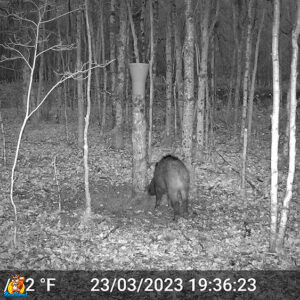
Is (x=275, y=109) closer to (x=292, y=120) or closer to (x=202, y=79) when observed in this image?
(x=292, y=120)

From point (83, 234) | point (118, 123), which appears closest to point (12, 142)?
point (118, 123)

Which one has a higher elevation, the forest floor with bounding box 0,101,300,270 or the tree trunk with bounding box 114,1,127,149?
the tree trunk with bounding box 114,1,127,149

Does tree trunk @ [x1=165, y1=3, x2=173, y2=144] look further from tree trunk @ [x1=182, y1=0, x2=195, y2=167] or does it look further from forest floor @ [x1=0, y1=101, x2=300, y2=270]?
tree trunk @ [x1=182, y1=0, x2=195, y2=167]

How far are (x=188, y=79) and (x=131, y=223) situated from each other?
4.37 m

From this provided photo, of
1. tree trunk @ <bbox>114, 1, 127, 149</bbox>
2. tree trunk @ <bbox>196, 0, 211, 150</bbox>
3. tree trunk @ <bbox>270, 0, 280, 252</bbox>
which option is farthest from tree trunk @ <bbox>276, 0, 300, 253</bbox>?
tree trunk @ <bbox>114, 1, 127, 149</bbox>

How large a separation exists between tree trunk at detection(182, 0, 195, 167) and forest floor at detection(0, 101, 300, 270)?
143 cm

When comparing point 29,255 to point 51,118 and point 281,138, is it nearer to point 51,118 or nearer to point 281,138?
Answer: point 281,138

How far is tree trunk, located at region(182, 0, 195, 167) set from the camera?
9195 mm

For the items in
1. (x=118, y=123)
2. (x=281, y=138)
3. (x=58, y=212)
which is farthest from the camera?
(x=281, y=138)

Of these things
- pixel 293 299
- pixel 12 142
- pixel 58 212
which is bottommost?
pixel 293 299

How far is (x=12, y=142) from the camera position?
17.7 metres

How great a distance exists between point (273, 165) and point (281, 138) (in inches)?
608

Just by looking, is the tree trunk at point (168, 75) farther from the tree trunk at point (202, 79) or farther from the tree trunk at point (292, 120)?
the tree trunk at point (292, 120)

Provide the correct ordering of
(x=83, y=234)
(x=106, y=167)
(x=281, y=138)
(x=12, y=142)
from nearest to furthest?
(x=83, y=234)
(x=106, y=167)
(x=12, y=142)
(x=281, y=138)
